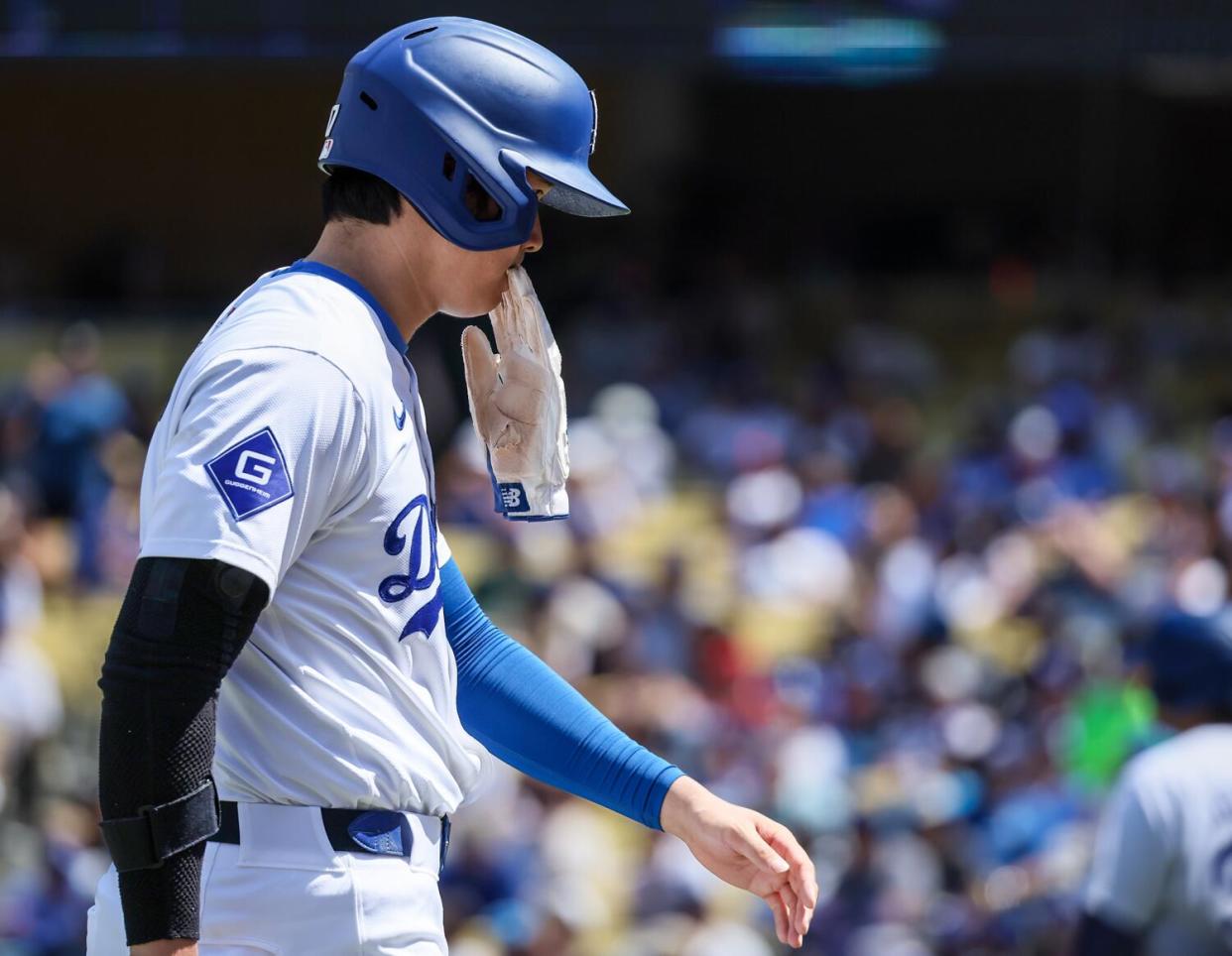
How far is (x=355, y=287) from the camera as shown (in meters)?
1.81

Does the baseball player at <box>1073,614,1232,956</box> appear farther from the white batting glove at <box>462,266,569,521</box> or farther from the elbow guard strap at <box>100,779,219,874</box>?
the elbow guard strap at <box>100,779,219,874</box>

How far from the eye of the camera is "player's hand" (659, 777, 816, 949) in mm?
1871

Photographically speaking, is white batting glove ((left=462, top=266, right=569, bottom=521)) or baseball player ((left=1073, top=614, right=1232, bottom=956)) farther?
baseball player ((left=1073, top=614, right=1232, bottom=956))

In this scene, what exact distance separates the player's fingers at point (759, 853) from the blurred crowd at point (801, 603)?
368 centimetres

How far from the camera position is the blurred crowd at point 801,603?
6105mm

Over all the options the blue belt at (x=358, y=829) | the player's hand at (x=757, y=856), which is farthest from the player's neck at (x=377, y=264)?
the player's hand at (x=757, y=856)

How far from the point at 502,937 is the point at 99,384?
4.84 meters

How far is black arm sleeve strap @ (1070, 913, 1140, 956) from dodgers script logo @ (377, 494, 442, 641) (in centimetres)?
146

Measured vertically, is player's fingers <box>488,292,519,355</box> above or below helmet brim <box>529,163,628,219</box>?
below

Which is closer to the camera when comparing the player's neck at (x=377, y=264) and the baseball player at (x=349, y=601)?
the baseball player at (x=349, y=601)

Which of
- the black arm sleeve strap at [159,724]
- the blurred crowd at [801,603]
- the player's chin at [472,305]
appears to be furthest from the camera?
the blurred crowd at [801,603]

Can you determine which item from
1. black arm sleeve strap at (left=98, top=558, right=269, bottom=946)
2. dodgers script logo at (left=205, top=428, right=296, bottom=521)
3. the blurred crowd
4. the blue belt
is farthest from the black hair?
the blurred crowd

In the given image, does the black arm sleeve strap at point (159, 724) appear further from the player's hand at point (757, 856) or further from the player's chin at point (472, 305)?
the player's hand at point (757, 856)

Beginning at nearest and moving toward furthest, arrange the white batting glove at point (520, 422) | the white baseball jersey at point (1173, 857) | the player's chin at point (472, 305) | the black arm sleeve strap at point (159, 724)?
the black arm sleeve strap at point (159, 724) → the player's chin at point (472, 305) → the white batting glove at point (520, 422) → the white baseball jersey at point (1173, 857)
